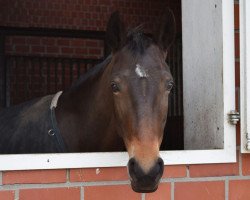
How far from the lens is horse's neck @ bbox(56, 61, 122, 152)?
8.06 feet

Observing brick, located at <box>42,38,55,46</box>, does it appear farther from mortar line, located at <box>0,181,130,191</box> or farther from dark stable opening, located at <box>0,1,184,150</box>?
mortar line, located at <box>0,181,130,191</box>

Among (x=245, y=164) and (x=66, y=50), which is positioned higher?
(x=66, y=50)

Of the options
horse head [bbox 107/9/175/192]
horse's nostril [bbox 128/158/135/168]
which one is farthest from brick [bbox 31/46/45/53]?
horse's nostril [bbox 128/158/135/168]

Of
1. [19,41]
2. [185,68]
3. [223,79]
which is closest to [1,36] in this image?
[19,41]

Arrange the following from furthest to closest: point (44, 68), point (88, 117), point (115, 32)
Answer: point (44, 68)
point (88, 117)
point (115, 32)

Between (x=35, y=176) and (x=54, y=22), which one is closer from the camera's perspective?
(x=35, y=176)

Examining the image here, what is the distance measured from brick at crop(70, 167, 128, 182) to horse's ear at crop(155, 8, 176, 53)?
24.9 inches

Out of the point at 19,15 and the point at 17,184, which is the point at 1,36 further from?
the point at 17,184

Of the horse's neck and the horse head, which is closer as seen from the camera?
the horse head

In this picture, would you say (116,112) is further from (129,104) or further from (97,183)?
(97,183)

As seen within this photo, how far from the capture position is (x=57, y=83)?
6230mm

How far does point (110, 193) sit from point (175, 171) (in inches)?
11.2

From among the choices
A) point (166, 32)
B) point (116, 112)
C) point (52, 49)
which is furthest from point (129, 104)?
point (52, 49)

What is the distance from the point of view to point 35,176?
1.86 meters
